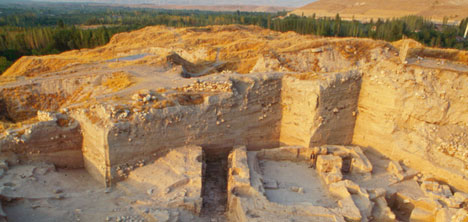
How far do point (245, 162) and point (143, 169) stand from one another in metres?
3.45

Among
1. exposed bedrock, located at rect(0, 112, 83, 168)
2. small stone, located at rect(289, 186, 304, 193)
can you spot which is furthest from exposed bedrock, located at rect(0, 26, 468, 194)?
Result: small stone, located at rect(289, 186, 304, 193)

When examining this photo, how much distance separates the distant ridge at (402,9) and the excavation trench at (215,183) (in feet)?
191

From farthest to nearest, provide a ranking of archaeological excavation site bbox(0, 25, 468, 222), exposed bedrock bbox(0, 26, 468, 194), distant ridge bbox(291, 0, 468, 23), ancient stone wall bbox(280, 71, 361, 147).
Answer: distant ridge bbox(291, 0, 468, 23), ancient stone wall bbox(280, 71, 361, 147), exposed bedrock bbox(0, 26, 468, 194), archaeological excavation site bbox(0, 25, 468, 222)

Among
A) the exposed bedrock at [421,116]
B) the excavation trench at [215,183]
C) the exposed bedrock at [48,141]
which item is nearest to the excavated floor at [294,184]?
the excavation trench at [215,183]

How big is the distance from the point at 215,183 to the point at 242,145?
1.88 metres

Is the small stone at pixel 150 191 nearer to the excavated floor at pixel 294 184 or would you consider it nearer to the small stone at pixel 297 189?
the excavated floor at pixel 294 184

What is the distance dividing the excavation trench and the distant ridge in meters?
58.1

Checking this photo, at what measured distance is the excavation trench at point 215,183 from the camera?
380 inches

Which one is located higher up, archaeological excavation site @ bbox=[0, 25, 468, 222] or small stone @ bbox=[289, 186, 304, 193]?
archaeological excavation site @ bbox=[0, 25, 468, 222]

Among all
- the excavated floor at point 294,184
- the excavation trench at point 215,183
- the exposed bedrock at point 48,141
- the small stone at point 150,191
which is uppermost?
the exposed bedrock at point 48,141

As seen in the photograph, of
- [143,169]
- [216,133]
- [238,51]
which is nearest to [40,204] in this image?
[143,169]

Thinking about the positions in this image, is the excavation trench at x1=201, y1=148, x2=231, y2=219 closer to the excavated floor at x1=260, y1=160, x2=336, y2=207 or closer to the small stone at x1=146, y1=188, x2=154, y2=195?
the excavated floor at x1=260, y1=160, x2=336, y2=207

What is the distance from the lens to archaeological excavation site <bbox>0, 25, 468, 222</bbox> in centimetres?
866

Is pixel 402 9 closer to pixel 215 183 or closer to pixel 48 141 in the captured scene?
pixel 215 183
